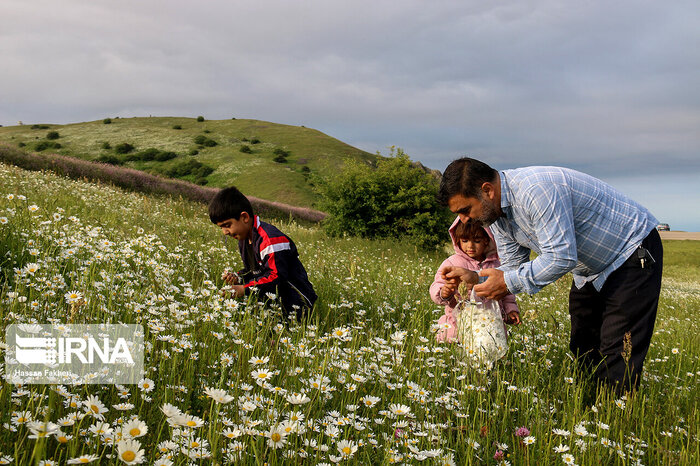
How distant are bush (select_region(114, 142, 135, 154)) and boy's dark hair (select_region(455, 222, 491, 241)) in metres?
65.6

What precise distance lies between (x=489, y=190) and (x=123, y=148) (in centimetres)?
6715

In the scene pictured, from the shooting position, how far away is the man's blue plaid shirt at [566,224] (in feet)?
11.8

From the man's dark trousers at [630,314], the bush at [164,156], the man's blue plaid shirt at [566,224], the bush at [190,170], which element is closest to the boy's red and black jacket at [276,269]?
the man's blue plaid shirt at [566,224]

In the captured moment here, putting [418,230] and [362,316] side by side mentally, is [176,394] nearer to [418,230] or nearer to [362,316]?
[362,316]

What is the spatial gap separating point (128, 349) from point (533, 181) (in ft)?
10.4

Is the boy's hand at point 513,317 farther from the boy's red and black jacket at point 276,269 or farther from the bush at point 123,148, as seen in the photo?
the bush at point 123,148

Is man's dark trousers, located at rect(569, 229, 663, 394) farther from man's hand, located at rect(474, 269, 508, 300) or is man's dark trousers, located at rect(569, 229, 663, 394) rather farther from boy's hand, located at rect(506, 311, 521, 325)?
man's hand, located at rect(474, 269, 508, 300)

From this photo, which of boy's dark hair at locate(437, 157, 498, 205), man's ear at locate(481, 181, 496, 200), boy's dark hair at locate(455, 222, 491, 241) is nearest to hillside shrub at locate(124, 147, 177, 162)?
boy's dark hair at locate(455, 222, 491, 241)

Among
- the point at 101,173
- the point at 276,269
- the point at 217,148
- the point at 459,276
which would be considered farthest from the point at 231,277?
the point at 217,148

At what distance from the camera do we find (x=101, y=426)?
188cm

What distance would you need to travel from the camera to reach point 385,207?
20.1m

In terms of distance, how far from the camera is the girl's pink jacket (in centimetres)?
452

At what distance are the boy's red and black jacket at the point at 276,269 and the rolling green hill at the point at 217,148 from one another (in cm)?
3888

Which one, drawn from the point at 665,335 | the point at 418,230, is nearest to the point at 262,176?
the point at 418,230
